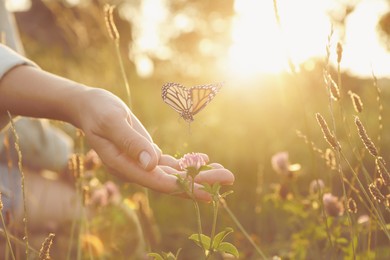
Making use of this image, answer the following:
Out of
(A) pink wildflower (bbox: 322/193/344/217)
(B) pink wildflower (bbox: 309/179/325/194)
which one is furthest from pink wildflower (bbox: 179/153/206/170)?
(A) pink wildflower (bbox: 322/193/344/217)

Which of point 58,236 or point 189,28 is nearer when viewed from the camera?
point 58,236

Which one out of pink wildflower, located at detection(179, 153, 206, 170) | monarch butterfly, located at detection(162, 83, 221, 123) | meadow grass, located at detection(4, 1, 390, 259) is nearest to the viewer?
pink wildflower, located at detection(179, 153, 206, 170)

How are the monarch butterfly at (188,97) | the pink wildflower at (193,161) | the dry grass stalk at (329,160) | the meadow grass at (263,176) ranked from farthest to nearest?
the meadow grass at (263,176), the dry grass stalk at (329,160), the monarch butterfly at (188,97), the pink wildflower at (193,161)

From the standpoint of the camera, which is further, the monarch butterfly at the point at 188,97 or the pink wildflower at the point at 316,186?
the pink wildflower at the point at 316,186

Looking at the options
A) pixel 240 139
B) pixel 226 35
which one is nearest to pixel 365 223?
pixel 240 139

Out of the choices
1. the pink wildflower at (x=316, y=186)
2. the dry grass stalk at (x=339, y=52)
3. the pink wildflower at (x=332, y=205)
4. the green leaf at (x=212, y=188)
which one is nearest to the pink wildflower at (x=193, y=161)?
the green leaf at (x=212, y=188)

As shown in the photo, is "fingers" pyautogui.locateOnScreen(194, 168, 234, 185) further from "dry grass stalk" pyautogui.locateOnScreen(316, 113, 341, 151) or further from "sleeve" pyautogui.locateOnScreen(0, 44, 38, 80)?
"sleeve" pyautogui.locateOnScreen(0, 44, 38, 80)

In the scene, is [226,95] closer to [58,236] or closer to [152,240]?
[58,236]

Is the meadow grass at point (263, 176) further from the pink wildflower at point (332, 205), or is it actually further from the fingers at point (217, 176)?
the fingers at point (217, 176)
